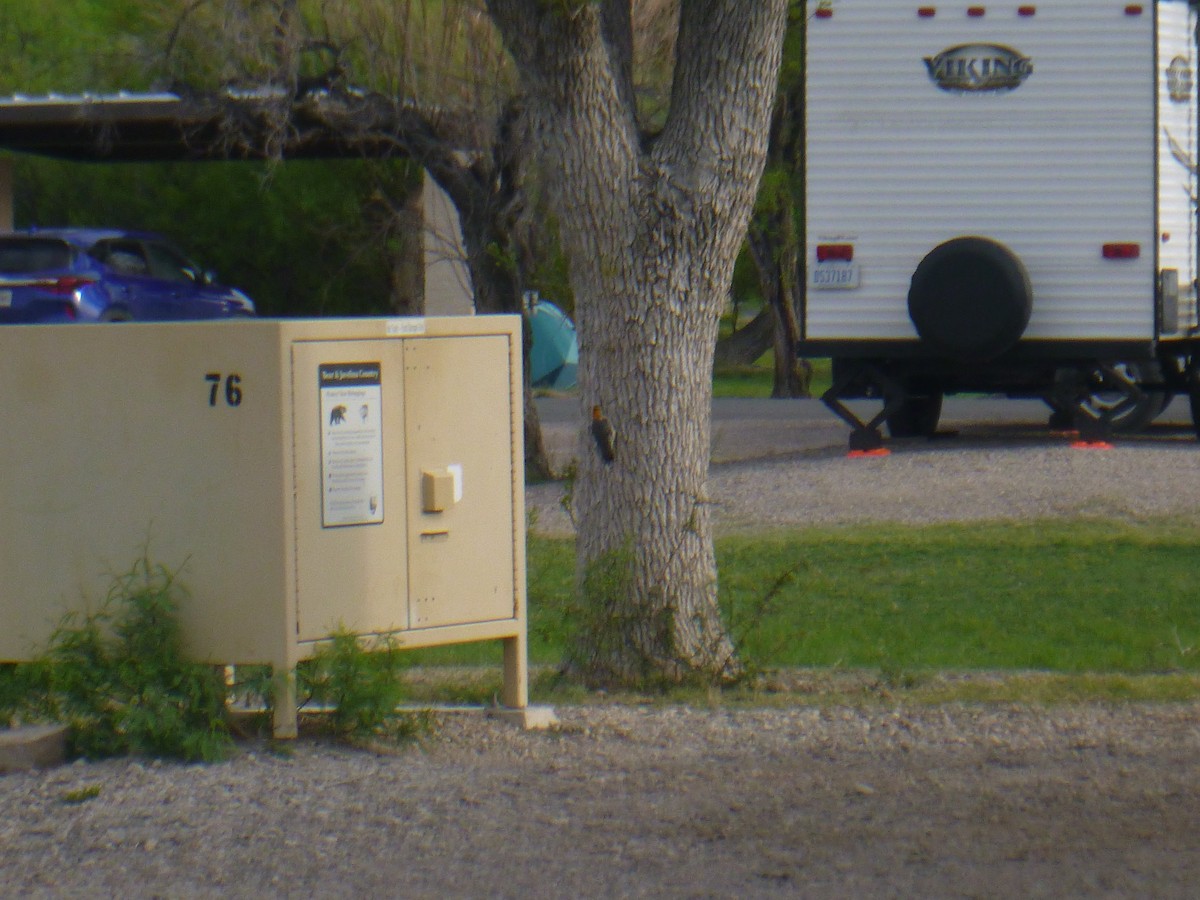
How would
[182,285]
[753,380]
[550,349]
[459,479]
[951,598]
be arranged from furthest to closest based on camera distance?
[753,380] < [550,349] < [182,285] < [951,598] < [459,479]

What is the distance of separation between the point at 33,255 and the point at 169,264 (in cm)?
195

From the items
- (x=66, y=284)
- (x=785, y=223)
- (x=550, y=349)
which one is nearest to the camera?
(x=66, y=284)

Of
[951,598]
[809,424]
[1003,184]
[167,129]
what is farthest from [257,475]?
[167,129]

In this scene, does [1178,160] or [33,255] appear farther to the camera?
[33,255]

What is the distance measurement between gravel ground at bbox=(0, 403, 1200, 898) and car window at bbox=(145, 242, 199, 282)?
15.4m

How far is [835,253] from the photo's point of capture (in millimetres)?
16047

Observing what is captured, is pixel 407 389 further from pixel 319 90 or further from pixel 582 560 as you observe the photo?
pixel 319 90

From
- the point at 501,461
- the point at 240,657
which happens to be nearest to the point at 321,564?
the point at 240,657

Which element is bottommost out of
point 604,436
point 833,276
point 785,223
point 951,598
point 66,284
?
point 951,598

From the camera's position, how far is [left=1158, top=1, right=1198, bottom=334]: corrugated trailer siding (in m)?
15.5

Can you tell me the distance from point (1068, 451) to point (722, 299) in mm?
8803

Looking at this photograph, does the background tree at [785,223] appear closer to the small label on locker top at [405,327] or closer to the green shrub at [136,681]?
the small label on locker top at [405,327]

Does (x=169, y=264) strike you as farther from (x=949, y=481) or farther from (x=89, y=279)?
(x=949, y=481)

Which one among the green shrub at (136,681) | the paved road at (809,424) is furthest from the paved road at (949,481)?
the green shrub at (136,681)
